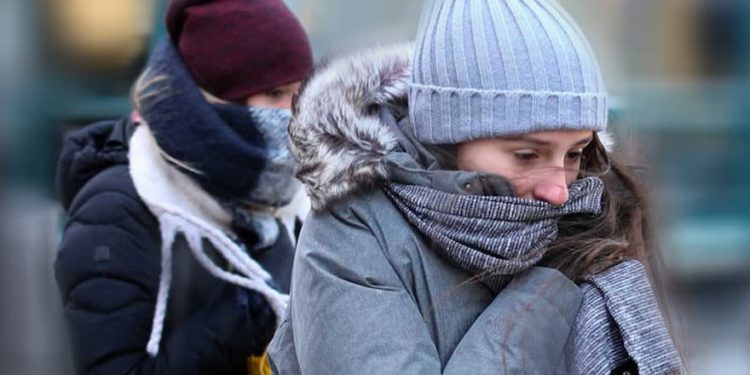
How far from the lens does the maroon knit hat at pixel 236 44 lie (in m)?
2.46

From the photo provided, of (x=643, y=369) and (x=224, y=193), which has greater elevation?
(x=643, y=369)

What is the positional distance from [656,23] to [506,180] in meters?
4.17

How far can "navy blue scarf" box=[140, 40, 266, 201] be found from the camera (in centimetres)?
236

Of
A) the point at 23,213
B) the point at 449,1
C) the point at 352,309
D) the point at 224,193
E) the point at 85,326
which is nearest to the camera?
the point at 352,309

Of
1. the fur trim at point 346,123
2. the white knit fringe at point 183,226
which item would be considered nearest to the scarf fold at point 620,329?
the fur trim at point 346,123

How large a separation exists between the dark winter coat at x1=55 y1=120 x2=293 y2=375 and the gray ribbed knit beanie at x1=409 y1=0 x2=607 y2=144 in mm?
881

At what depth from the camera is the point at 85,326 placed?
2.22m

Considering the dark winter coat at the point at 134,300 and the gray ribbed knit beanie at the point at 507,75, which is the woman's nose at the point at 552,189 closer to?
the gray ribbed knit beanie at the point at 507,75

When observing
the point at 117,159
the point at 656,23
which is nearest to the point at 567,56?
the point at 117,159

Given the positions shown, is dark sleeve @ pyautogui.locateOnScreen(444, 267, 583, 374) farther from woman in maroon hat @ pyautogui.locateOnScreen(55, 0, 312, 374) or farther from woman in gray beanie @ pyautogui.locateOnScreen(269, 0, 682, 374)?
woman in maroon hat @ pyautogui.locateOnScreen(55, 0, 312, 374)

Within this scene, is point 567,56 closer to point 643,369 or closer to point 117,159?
point 643,369

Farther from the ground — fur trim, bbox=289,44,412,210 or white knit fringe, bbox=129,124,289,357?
fur trim, bbox=289,44,412,210

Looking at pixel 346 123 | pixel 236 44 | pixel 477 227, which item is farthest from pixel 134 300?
pixel 477 227

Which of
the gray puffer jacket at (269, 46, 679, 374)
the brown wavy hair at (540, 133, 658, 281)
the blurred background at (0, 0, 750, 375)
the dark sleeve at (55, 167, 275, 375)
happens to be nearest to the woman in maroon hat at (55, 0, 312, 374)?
the dark sleeve at (55, 167, 275, 375)
